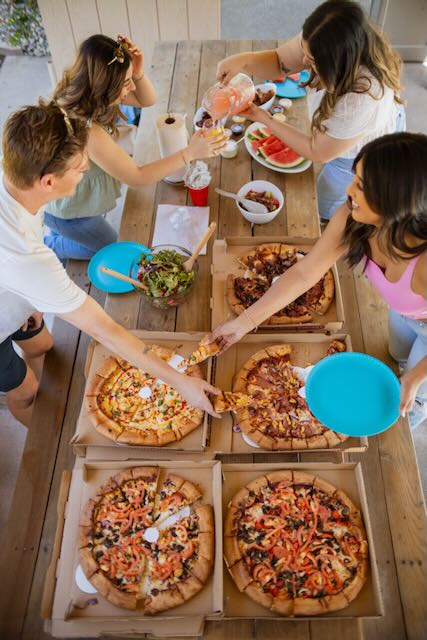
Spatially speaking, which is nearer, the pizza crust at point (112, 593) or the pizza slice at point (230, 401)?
the pizza crust at point (112, 593)

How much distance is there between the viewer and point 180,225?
231 centimetres

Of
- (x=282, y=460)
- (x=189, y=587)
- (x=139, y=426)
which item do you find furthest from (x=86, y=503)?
(x=282, y=460)

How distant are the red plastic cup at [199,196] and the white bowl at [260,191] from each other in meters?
0.17

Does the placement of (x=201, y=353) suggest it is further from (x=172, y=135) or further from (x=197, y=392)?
(x=172, y=135)

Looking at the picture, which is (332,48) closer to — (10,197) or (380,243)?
(380,243)

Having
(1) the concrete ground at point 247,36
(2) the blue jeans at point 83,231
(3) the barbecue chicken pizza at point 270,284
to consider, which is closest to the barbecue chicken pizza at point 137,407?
(3) the barbecue chicken pizza at point 270,284

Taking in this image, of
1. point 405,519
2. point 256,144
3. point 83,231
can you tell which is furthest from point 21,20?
point 405,519

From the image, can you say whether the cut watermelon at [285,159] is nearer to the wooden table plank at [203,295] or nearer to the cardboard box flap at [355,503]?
the wooden table plank at [203,295]

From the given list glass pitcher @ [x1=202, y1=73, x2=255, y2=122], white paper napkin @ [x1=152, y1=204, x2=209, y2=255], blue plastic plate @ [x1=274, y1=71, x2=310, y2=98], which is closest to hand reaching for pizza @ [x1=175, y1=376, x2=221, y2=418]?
white paper napkin @ [x1=152, y1=204, x2=209, y2=255]

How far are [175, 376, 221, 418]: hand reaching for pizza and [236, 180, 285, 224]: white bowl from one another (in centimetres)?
93

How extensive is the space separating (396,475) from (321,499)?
686 millimetres

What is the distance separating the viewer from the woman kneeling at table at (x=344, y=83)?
1937mm

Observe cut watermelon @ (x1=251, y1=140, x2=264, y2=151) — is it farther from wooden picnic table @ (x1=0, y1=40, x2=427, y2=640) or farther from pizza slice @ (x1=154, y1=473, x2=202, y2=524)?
pizza slice @ (x1=154, y1=473, x2=202, y2=524)

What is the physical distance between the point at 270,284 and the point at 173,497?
3.12ft
